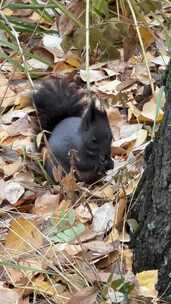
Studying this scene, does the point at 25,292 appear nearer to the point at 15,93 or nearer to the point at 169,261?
the point at 169,261

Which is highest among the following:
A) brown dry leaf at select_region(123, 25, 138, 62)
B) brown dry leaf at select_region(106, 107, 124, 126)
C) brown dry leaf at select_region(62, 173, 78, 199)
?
brown dry leaf at select_region(123, 25, 138, 62)

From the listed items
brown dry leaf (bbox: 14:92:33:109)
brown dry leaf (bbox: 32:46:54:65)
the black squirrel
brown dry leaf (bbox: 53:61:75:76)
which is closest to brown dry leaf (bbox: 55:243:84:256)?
the black squirrel

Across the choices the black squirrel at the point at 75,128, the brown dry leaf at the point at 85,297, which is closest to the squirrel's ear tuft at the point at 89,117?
the black squirrel at the point at 75,128

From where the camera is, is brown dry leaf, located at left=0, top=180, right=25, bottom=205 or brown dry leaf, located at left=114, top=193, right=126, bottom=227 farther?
brown dry leaf, located at left=0, top=180, right=25, bottom=205

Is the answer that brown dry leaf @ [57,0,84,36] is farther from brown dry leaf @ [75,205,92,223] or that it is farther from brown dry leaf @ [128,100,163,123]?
brown dry leaf @ [128,100,163,123]

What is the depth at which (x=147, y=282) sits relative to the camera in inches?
71.3

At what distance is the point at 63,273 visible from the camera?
1.87 meters

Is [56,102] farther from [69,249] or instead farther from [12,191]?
[69,249]

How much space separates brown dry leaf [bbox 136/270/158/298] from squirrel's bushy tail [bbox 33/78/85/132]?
1039 millimetres

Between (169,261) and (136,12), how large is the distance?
0.67m

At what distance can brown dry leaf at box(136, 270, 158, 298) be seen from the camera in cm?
175

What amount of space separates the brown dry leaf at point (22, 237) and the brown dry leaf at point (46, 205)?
21cm

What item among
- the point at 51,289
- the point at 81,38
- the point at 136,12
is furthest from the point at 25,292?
the point at 136,12

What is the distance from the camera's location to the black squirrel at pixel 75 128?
2557 millimetres
